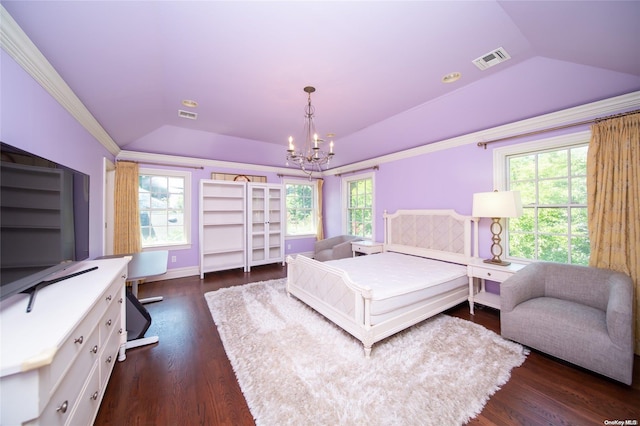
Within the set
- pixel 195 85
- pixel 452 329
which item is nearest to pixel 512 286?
pixel 452 329

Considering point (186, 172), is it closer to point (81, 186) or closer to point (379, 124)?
point (81, 186)

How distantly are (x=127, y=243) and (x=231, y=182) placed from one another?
198cm

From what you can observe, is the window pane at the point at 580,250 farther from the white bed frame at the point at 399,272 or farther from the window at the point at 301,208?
the window at the point at 301,208

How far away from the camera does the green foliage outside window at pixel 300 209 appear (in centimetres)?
607

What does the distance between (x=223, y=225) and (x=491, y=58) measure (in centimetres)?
483

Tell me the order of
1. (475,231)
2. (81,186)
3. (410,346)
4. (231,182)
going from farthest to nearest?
(231,182), (475,231), (410,346), (81,186)

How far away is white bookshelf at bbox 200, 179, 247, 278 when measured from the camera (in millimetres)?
4699

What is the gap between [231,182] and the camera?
189 inches

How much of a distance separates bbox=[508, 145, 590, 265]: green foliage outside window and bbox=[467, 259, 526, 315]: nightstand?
0.37m

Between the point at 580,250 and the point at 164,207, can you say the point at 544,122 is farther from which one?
the point at 164,207

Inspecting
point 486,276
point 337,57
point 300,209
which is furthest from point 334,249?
point 337,57

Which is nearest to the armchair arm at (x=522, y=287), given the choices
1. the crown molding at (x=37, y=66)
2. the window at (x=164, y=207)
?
the crown molding at (x=37, y=66)

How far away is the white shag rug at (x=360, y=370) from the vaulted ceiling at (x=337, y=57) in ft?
8.43

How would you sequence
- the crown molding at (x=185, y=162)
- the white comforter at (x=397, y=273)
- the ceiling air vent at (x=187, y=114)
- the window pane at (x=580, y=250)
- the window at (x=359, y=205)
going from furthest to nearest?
1. the window at (x=359, y=205)
2. the crown molding at (x=185, y=162)
3. the ceiling air vent at (x=187, y=114)
4. the window pane at (x=580, y=250)
5. the white comforter at (x=397, y=273)
